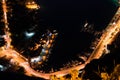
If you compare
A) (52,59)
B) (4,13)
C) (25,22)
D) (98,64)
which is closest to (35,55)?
(52,59)

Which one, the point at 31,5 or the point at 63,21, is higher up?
the point at 31,5

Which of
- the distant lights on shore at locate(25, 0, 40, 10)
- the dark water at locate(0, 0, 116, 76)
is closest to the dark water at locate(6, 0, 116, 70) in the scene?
the dark water at locate(0, 0, 116, 76)

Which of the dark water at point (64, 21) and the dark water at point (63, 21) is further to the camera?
the dark water at point (64, 21)

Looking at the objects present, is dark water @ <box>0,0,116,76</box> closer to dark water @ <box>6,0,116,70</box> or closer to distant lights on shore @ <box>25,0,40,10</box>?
dark water @ <box>6,0,116,70</box>

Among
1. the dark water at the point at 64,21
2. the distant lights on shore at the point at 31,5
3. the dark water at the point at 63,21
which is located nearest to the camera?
the dark water at the point at 63,21

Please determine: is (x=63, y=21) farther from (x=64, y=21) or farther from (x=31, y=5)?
(x=31, y=5)

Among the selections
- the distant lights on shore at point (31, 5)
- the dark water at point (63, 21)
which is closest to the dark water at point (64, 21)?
the dark water at point (63, 21)

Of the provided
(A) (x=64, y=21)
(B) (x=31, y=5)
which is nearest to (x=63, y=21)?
(A) (x=64, y=21)

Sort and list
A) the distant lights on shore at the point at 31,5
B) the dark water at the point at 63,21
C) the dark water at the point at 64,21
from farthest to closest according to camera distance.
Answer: the distant lights on shore at the point at 31,5
the dark water at the point at 64,21
the dark water at the point at 63,21

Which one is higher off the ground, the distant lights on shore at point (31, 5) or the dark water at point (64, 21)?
the distant lights on shore at point (31, 5)

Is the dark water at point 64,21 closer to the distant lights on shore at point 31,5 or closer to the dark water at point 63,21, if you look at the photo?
the dark water at point 63,21

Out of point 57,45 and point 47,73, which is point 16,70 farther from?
point 57,45
